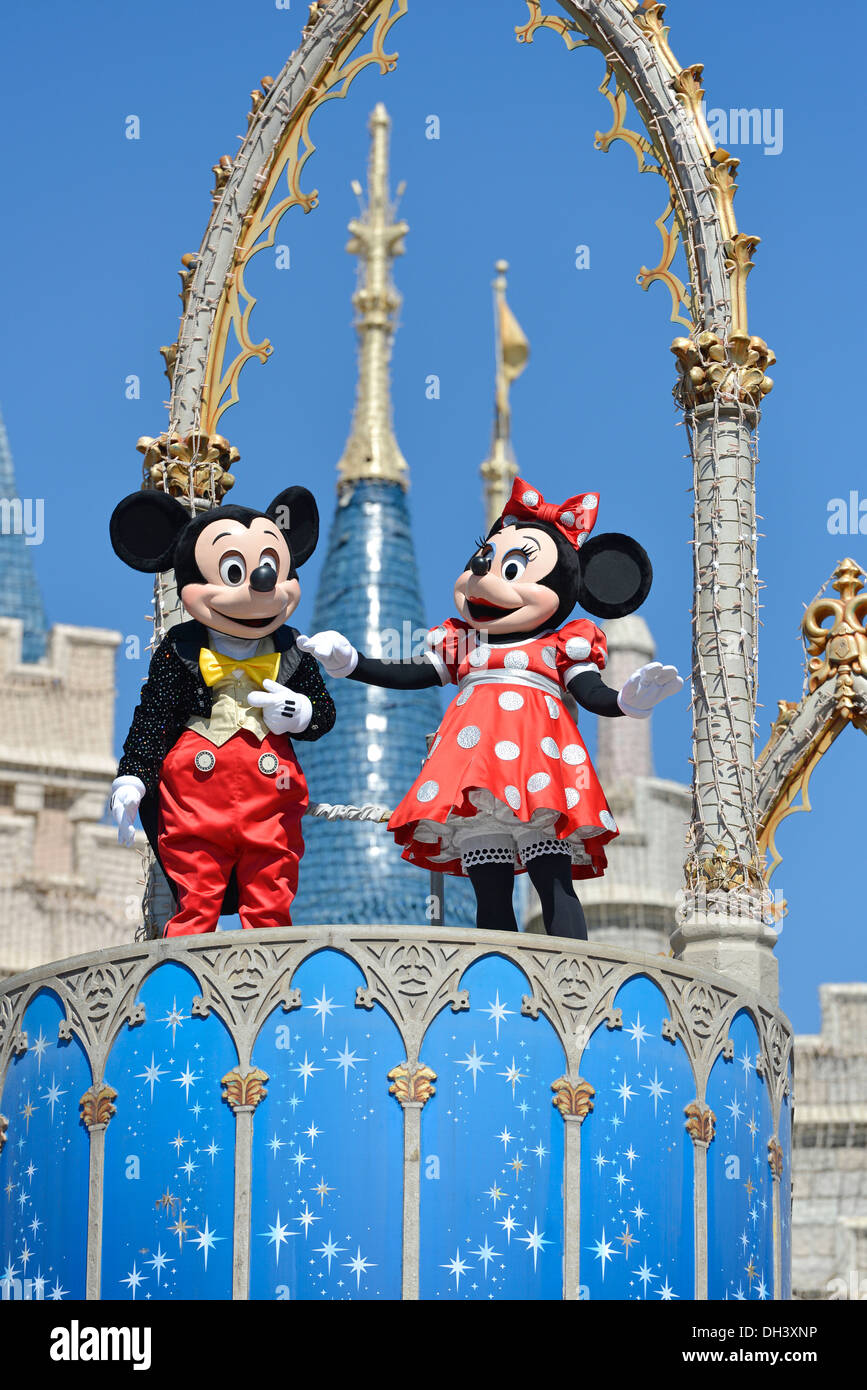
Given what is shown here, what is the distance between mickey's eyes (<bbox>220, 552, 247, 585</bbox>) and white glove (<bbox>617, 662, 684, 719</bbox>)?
1.42m

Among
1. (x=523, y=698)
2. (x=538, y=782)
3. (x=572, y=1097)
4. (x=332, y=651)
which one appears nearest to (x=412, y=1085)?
(x=572, y=1097)

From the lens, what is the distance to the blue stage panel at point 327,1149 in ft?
24.1

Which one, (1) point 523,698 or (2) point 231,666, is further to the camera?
(2) point 231,666

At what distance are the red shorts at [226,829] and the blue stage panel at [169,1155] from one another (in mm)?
663

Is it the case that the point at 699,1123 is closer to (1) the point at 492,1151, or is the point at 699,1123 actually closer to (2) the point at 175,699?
(1) the point at 492,1151

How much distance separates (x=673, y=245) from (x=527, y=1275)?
4288 millimetres

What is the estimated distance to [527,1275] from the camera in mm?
7391

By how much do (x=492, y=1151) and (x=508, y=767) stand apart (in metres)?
1.41

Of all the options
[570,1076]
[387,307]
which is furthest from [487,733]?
[387,307]

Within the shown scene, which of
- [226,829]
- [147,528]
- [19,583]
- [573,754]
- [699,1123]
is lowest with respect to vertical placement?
[699,1123]

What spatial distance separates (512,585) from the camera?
874cm

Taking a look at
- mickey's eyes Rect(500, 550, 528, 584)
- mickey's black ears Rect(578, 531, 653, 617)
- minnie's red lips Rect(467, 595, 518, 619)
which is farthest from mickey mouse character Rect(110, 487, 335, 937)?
mickey's black ears Rect(578, 531, 653, 617)

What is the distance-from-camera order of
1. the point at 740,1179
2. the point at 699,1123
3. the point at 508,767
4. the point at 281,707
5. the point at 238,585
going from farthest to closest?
the point at 238,585
the point at 281,707
the point at 508,767
the point at 740,1179
the point at 699,1123
